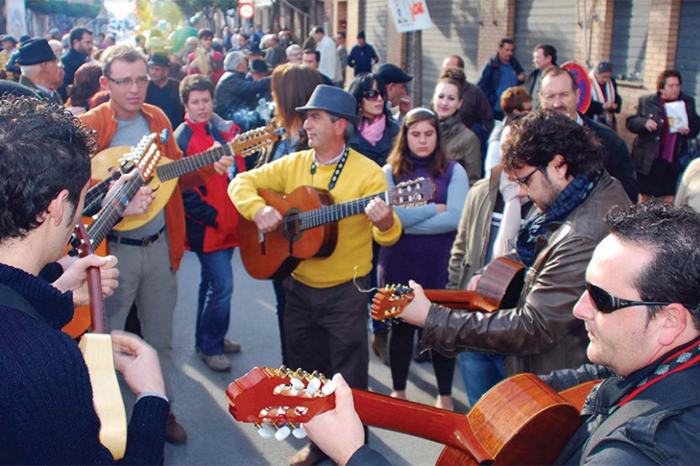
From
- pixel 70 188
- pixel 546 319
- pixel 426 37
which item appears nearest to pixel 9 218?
pixel 70 188

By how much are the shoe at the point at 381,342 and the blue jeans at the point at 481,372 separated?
1474 millimetres

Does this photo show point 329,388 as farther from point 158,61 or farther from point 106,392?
point 158,61

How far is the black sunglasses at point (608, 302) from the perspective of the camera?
174cm

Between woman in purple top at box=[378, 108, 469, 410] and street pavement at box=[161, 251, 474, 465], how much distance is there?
13.3 inches

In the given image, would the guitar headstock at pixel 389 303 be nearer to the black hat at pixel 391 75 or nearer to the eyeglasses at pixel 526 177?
the eyeglasses at pixel 526 177

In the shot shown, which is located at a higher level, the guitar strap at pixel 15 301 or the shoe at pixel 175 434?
the guitar strap at pixel 15 301

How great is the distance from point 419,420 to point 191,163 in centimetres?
261

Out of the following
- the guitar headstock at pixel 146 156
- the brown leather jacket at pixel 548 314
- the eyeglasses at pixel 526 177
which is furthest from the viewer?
the guitar headstock at pixel 146 156

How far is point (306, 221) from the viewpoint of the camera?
12.5ft

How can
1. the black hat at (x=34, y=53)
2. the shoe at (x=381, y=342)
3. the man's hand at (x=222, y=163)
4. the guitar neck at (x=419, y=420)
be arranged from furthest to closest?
the black hat at (x=34, y=53)
the shoe at (x=381, y=342)
the man's hand at (x=222, y=163)
the guitar neck at (x=419, y=420)

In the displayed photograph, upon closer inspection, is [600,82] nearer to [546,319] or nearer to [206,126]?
[206,126]

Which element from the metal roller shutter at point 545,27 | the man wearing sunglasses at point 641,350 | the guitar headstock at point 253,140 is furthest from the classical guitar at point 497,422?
the metal roller shutter at point 545,27

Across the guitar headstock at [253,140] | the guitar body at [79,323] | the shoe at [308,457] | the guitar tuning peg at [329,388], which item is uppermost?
the guitar headstock at [253,140]

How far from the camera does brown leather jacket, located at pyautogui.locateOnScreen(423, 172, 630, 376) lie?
2.73 meters
